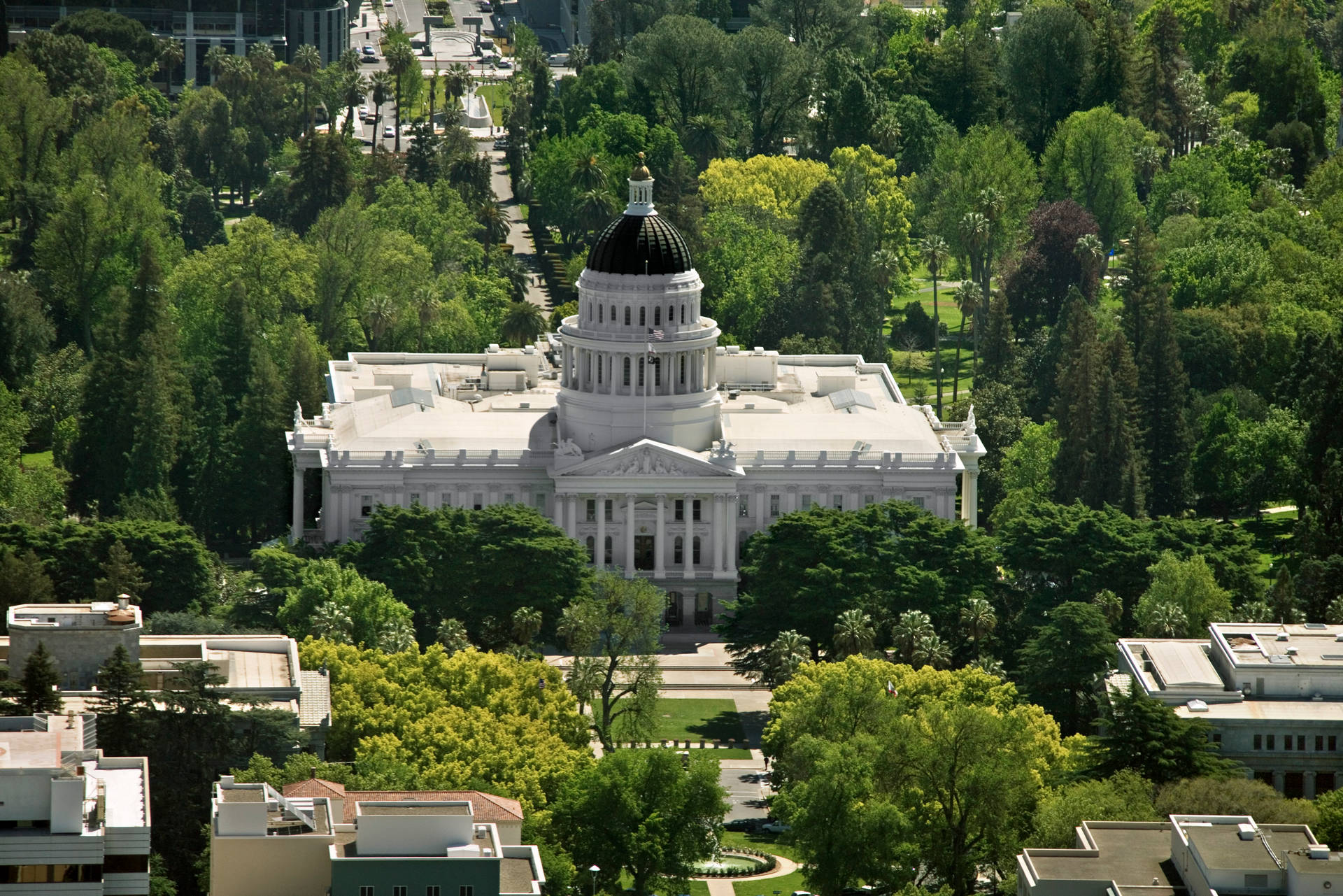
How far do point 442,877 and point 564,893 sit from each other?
23603 millimetres

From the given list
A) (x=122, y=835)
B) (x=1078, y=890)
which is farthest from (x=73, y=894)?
(x=1078, y=890)

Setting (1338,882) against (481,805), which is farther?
(481,805)

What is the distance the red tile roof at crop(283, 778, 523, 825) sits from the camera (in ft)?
605

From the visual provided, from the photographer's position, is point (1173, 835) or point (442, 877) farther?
point (1173, 835)

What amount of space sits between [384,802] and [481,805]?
9740 millimetres

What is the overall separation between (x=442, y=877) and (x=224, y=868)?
9.11 meters

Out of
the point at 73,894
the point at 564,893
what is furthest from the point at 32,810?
the point at 564,893

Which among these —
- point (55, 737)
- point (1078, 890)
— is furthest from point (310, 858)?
point (1078, 890)

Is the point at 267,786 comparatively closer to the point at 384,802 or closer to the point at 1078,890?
the point at 384,802

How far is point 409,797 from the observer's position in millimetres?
184875

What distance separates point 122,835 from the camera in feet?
593

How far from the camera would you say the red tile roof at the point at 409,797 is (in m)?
184

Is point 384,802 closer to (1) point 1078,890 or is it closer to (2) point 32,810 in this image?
(2) point 32,810

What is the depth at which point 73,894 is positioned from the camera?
178 m
